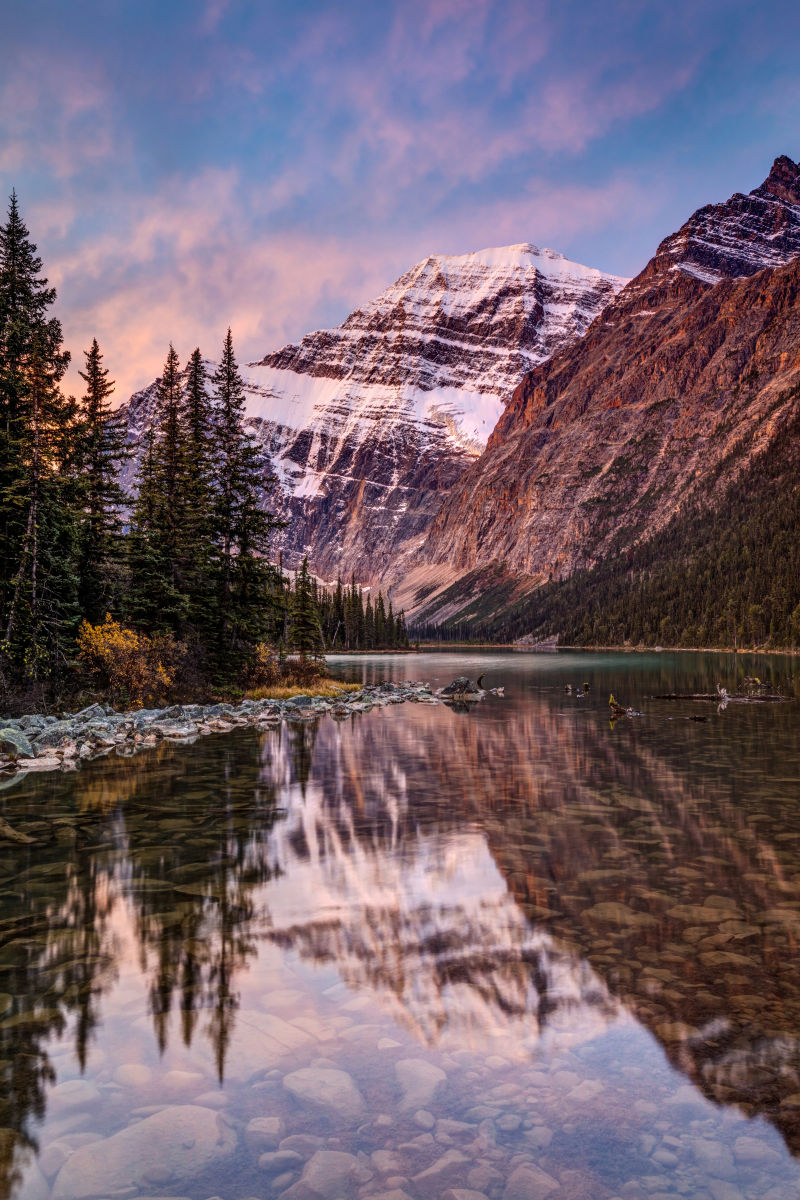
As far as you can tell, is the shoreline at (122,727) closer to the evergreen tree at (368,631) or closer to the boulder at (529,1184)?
the boulder at (529,1184)

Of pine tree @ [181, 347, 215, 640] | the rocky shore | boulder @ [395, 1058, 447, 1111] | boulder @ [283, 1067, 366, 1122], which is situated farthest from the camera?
pine tree @ [181, 347, 215, 640]

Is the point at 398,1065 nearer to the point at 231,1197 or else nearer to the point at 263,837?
the point at 231,1197

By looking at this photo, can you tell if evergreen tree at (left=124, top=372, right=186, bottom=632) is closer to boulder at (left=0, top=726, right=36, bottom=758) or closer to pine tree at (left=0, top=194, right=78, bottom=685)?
pine tree at (left=0, top=194, right=78, bottom=685)

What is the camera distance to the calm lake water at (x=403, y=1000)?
5.88 metres

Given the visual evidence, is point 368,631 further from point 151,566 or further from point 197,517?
point 151,566

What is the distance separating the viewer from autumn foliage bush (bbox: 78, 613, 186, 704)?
36.9m

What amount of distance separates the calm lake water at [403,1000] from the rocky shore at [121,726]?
763 cm

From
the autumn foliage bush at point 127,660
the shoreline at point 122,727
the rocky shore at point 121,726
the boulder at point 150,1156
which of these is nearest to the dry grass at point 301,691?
the shoreline at point 122,727

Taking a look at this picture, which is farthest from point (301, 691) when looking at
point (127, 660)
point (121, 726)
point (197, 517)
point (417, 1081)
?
point (417, 1081)

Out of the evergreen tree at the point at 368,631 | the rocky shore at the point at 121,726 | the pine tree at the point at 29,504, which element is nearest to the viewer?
the rocky shore at the point at 121,726

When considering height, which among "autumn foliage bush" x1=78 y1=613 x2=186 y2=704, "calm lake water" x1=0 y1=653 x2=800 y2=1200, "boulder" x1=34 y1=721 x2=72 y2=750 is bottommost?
"calm lake water" x1=0 y1=653 x2=800 y2=1200

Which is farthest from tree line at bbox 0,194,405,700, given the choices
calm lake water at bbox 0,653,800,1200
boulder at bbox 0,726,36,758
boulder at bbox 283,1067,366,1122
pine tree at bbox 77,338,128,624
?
boulder at bbox 283,1067,366,1122

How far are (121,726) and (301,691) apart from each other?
22.2 m

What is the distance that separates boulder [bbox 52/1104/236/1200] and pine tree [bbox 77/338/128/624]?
116 ft
